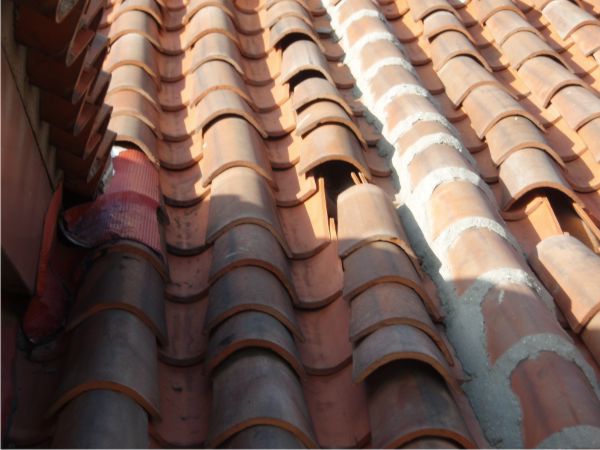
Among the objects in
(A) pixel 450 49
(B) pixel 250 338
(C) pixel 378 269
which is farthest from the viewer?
(A) pixel 450 49

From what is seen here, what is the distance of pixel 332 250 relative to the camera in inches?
103

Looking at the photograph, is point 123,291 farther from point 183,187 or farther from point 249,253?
point 183,187

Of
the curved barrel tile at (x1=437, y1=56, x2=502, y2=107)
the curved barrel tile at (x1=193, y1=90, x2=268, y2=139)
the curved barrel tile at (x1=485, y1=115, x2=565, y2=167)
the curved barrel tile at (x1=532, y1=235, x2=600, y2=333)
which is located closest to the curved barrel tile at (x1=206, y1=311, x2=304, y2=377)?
the curved barrel tile at (x1=532, y1=235, x2=600, y2=333)

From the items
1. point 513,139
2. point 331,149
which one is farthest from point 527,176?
point 331,149

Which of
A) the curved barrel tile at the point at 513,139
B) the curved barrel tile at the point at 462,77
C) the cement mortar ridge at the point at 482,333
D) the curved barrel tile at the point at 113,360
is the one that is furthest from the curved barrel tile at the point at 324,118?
the curved barrel tile at the point at 113,360

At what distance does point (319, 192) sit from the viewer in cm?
287

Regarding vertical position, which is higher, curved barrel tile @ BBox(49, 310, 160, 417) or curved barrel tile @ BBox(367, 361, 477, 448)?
curved barrel tile @ BBox(367, 361, 477, 448)

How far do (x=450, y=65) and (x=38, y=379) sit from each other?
2490 mm

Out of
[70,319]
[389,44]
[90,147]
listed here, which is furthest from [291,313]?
[389,44]

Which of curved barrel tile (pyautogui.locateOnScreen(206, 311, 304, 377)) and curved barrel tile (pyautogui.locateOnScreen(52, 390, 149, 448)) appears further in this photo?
curved barrel tile (pyautogui.locateOnScreen(206, 311, 304, 377))

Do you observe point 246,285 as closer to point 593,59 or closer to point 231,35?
point 231,35

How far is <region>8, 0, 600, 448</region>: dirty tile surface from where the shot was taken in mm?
1921

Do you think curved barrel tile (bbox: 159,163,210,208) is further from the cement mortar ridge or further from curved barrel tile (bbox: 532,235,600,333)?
curved barrel tile (bbox: 532,235,600,333)

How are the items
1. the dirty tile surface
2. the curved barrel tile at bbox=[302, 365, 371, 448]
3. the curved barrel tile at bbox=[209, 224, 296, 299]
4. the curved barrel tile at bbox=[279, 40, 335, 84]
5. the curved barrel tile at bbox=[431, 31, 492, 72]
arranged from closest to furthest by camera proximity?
the dirty tile surface → the curved barrel tile at bbox=[302, 365, 371, 448] → the curved barrel tile at bbox=[209, 224, 296, 299] → the curved barrel tile at bbox=[279, 40, 335, 84] → the curved barrel tile at bbox=[431, 31, 492, 72]
